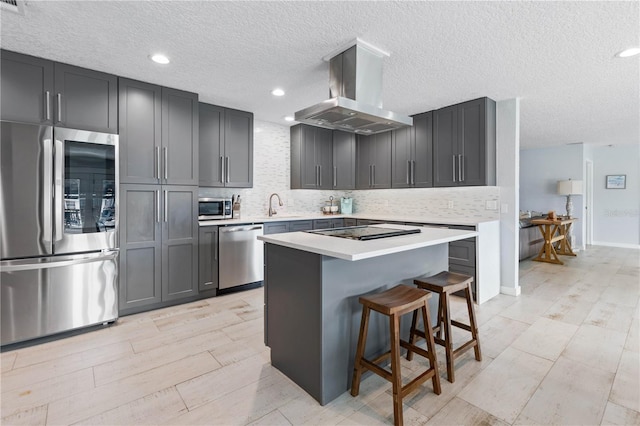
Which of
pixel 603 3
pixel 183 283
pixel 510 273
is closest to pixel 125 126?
pixel 183 283

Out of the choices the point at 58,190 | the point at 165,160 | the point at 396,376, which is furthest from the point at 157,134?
the point at 396,376

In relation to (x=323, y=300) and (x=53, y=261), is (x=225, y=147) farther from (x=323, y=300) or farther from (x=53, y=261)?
(x=323, y=300)

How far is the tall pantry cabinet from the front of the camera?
10.4 ft

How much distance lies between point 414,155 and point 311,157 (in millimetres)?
1645

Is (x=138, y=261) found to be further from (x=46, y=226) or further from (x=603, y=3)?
(x=603, y=3)

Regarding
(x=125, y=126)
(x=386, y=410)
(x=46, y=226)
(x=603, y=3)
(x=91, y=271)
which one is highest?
(x=603, y=3)

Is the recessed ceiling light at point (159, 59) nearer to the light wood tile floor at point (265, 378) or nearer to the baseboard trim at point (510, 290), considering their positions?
the light wood tile floor at point (265, 378)

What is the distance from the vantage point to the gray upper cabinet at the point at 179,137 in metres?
3.42

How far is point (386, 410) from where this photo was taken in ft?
5.95

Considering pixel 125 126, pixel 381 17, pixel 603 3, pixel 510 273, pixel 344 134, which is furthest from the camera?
pixel 344 134

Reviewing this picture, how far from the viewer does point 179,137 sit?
11.6ft

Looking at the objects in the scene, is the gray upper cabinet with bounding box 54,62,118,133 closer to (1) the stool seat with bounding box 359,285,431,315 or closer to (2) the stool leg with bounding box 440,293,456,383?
(1) the stool seat with bounding box 359,285,431,315

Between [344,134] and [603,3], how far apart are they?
376 cm

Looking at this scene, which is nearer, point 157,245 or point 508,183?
point 157,245
